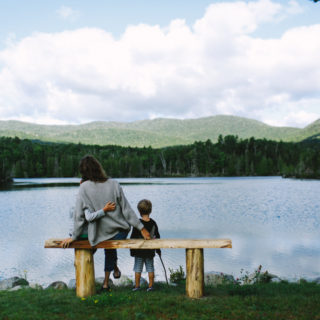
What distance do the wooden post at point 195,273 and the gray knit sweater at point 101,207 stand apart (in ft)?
3.40

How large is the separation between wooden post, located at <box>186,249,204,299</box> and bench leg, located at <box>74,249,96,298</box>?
1.74 metres

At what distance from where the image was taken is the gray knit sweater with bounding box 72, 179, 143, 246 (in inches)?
245

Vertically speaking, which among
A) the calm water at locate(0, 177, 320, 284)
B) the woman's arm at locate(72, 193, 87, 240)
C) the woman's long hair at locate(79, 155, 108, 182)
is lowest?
the calm water at locate(0, 177, 320, 284)

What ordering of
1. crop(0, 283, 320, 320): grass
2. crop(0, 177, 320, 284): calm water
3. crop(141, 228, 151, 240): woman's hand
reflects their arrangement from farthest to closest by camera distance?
crop(0, 177, 320, 284): calm water → crop(141, 228, 151, 240): woman's hand → crop(0, 283, 320, 320): grass

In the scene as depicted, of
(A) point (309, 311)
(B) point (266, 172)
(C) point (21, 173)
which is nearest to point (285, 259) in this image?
(A) point (309, 311)

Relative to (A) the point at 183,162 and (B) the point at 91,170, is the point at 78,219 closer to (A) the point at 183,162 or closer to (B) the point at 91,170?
(B) the point at 91,170

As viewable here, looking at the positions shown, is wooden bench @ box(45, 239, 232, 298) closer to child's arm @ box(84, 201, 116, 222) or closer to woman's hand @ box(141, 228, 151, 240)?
woman's hand @ box(141, 228, 151, 240)

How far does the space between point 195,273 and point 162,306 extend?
825 millimetres

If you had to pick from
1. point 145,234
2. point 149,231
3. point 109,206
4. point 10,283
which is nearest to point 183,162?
point 10,283

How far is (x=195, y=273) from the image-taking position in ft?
20.4

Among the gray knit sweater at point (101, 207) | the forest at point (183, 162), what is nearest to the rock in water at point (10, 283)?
the gray knit sweater at point (101, 207)

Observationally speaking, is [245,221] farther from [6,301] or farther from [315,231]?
[6,301]

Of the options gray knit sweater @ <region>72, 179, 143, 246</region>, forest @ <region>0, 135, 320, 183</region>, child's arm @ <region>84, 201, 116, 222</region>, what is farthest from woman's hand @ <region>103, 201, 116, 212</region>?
forest @ <region>0, 135, 320, 183</region>

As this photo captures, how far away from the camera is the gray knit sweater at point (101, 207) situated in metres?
6.23
